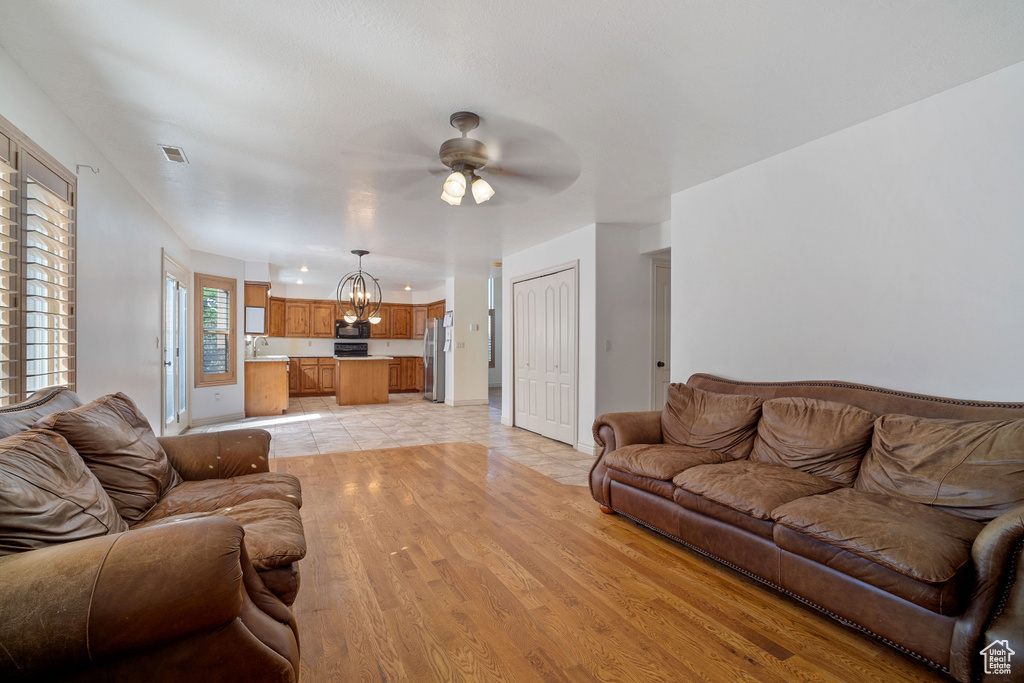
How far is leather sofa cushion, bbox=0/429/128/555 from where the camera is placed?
1165 millimetres

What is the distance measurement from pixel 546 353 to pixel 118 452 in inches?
172

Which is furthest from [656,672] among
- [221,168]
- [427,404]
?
[427,404]

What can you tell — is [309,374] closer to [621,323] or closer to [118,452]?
[621,323]

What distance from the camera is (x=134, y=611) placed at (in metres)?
1.06

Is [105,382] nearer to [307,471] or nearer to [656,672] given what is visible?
[307,471]

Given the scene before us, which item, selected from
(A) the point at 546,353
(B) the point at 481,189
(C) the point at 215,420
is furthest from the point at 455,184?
(C) the point at 215,420

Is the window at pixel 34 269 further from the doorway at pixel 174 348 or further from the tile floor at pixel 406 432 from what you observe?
the tile floor at pixel 406 432

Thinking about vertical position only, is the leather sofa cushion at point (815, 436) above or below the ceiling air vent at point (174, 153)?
below

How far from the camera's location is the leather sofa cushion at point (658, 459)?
2729mm

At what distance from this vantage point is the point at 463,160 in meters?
2.81

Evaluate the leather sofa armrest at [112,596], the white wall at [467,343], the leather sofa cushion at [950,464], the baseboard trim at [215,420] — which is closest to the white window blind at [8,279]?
the leather sofa armrest at [112,596]

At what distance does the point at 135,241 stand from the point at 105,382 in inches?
53.9

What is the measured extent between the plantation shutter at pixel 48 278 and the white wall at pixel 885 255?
4042 mm

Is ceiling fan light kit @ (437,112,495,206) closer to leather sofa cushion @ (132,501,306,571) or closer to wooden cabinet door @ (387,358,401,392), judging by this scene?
leather sofa cushion @ (132,501,306,571)
